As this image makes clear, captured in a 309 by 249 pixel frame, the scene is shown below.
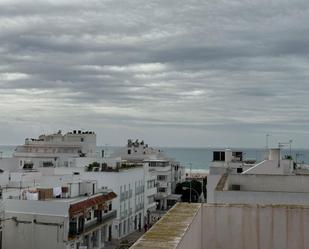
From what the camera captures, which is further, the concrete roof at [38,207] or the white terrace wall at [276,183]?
the concrete roof at [38,207]

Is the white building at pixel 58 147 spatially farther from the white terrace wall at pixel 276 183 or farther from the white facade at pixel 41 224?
the white terrace wall at pixel 276 183

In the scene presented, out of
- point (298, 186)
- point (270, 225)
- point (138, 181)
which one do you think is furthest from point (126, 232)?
point (270, 225)

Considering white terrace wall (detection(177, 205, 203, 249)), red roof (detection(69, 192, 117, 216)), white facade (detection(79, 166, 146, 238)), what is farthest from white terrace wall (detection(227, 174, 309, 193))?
white facade (detection(79, 166, 146, 238))

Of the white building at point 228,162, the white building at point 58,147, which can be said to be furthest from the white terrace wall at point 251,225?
the white building at point 58,147

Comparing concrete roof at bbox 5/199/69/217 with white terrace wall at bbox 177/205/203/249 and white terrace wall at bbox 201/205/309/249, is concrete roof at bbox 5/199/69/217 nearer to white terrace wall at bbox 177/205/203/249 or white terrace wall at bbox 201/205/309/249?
white terrace wall at bbox 201/205/309/249

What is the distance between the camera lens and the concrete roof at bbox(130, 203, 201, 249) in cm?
630

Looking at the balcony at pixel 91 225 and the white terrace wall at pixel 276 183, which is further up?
the white terrace wall at pixel 276 183

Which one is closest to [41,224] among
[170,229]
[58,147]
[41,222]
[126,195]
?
[41,222]

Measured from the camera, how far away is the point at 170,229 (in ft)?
24.1

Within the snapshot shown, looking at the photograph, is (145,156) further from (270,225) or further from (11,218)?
(270,225)

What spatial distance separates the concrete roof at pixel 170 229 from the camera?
6300 millimetres

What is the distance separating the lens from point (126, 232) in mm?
60625

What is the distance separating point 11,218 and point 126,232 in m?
23.0

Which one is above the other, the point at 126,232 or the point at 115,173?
the point at 115,173
